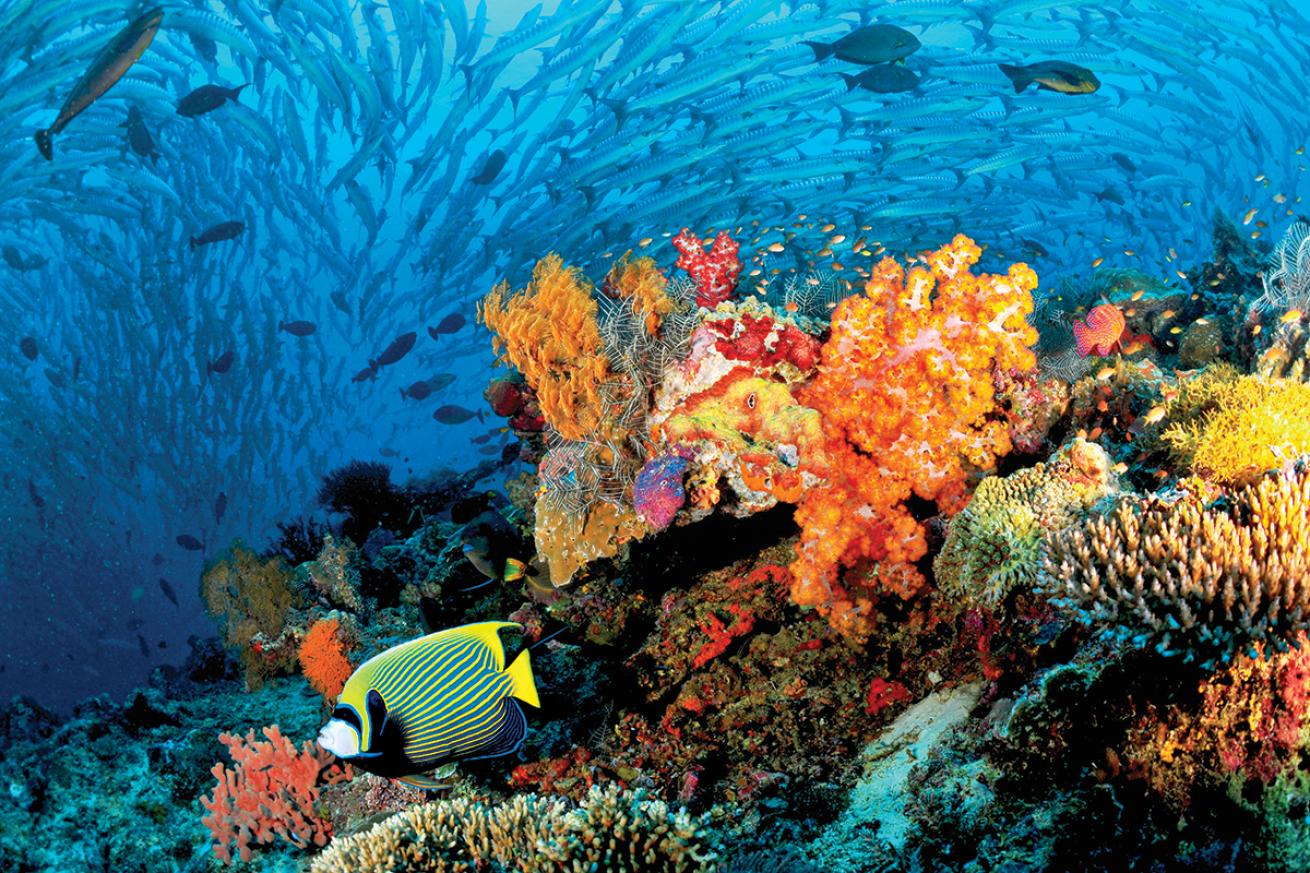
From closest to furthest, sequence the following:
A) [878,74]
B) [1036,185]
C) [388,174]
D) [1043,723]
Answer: [1043,723] → [878,74] → [388,174] → [1036,185]

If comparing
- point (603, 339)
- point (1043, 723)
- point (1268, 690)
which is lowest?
point (1043, 723)

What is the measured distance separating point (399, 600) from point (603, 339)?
4.44m

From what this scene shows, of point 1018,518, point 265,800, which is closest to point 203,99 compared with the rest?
point 265,800

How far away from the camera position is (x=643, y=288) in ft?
16.3

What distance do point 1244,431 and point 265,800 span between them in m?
6.19

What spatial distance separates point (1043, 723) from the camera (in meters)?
2.46

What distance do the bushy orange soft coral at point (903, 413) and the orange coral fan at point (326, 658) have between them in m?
4.44

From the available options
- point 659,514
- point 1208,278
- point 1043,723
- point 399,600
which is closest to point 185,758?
point 399,600

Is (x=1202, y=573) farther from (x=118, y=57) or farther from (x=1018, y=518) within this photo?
(x=118, y=57)

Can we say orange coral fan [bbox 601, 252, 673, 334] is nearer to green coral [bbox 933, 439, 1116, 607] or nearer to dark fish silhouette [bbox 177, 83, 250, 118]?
green coral [bbox 933, 439, 1116, 607]

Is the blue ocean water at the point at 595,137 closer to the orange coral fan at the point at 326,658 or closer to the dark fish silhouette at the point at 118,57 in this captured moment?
the dark fish silhouette at the point at 118,57

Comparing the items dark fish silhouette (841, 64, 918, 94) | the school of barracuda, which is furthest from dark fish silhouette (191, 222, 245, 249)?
dark fish silhouette (841, 64, 918, 94)

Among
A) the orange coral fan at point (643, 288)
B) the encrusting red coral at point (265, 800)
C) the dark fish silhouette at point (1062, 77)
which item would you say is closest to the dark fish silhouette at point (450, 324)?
the orange coral fan at point (643, 288)

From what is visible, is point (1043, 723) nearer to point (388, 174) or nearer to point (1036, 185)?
point (388, 174)
